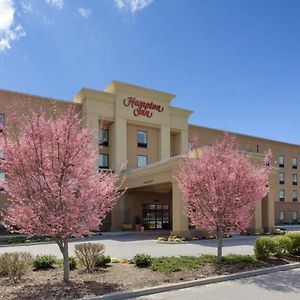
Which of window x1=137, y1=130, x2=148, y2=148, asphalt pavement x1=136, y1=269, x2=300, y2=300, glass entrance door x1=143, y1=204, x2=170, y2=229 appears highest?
window x1=137, y1=130, x2=148, y2=148

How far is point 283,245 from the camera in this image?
1509 cm

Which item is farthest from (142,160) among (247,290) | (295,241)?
(247,290)

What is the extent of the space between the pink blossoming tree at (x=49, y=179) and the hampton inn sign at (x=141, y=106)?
1220 inches

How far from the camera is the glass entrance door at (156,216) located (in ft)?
136

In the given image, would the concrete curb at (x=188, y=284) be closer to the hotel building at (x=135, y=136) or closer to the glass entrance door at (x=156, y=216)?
the hotel building at (x=135, y=136)

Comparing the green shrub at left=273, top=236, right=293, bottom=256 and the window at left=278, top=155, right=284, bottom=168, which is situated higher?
the window at left=278, top=155, right=284, bottom=168

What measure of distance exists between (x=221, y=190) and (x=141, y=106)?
28.7 metres

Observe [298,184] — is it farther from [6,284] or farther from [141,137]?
[6,284]

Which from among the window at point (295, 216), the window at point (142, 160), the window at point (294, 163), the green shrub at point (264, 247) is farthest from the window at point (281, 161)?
the green shrub at point (264, 247)

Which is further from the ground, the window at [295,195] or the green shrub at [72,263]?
the window at [295,195]

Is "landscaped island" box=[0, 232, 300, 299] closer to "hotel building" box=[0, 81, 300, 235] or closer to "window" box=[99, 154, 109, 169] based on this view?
"hotel building" box=[0, 81, 300, 235]

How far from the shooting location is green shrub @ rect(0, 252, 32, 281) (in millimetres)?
10344

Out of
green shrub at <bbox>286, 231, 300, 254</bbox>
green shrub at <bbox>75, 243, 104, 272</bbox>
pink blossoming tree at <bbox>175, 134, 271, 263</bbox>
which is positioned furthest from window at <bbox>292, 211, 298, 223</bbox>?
green shrub at <bbox>75, 243, 104, 272</bbox>

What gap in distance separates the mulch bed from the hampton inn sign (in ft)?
94.5
